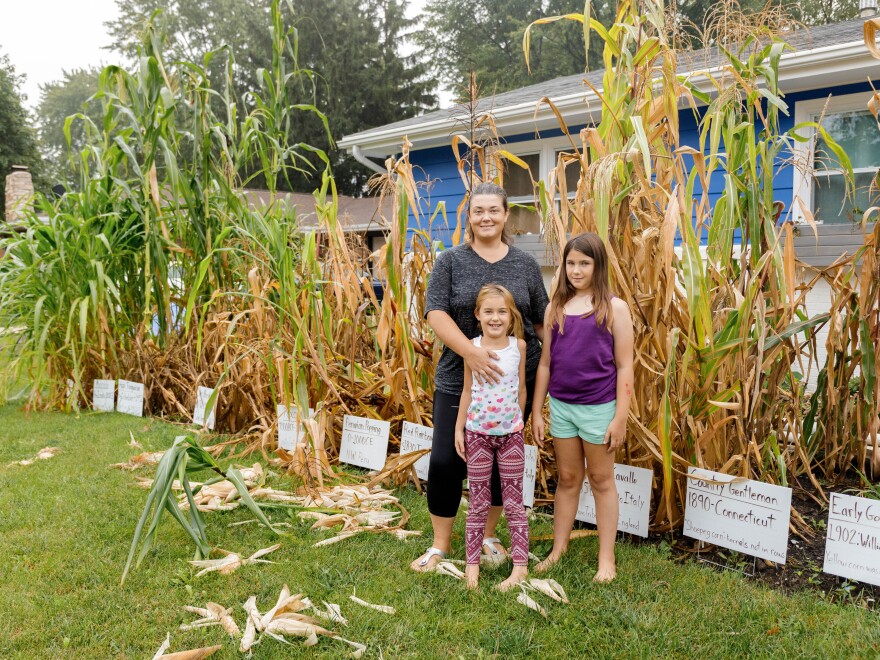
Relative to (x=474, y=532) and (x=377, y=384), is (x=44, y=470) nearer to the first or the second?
(x=377, y=384)

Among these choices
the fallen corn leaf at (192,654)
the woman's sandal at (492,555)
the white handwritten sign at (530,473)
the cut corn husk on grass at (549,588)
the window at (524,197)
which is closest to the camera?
the fallen corn leaf at (192,654)

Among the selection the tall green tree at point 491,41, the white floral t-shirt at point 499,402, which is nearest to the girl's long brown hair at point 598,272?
the white floral t-shirt at point 499,402

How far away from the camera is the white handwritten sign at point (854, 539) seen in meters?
1.99

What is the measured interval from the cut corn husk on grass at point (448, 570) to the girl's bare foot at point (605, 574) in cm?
45

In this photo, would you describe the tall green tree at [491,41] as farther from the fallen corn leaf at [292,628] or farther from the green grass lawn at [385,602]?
the fallen corn leaf at [292,628]

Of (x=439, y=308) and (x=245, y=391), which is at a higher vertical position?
(x=439, y=308)

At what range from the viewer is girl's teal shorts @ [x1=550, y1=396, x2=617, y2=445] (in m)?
2.21

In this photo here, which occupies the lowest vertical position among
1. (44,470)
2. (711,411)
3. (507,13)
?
(44,470)

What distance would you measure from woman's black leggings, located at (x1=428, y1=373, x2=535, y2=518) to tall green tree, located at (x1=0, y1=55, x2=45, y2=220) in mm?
24580

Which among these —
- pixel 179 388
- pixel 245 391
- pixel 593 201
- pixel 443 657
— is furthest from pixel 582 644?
pixel 179 388

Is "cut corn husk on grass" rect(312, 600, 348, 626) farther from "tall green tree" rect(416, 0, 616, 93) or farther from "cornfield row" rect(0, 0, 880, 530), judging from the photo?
"tall green tree" rect(416, 0, 616, 93)

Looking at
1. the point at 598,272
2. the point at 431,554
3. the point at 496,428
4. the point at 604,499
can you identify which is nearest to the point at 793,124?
the point at 598,272

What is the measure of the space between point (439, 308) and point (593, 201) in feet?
2.25

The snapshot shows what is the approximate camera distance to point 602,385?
2213mm
